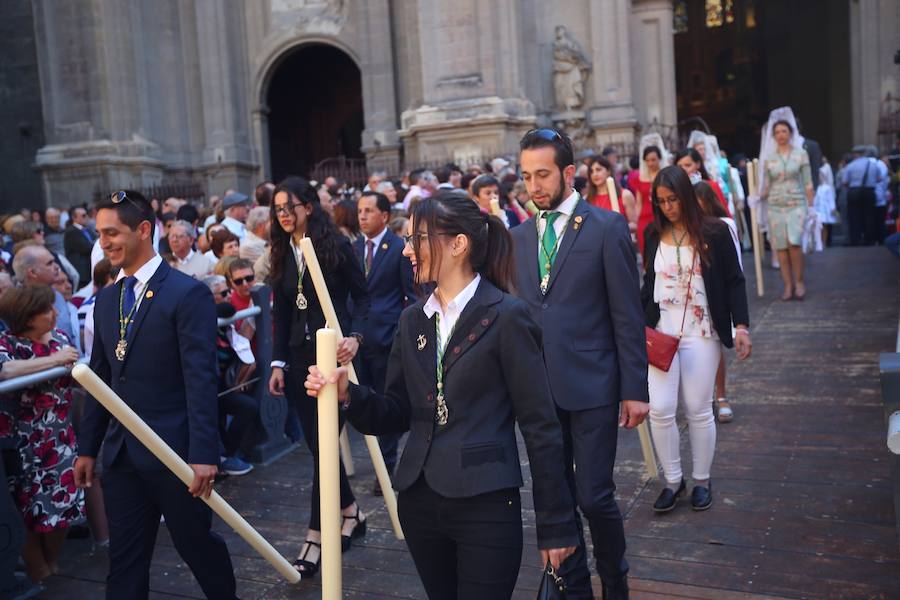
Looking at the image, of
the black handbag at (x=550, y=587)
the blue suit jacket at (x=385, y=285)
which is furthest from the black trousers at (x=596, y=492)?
the blue suit jacket at (x=385, y=285)

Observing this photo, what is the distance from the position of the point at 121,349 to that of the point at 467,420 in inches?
68.4

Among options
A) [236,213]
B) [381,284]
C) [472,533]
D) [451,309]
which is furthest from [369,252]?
[236,213]

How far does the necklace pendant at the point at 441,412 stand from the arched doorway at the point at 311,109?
23.5 meters

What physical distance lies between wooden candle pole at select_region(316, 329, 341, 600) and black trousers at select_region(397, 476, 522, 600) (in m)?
0.48

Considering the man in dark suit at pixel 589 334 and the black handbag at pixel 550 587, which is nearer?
the black handbag at pixel 550 587

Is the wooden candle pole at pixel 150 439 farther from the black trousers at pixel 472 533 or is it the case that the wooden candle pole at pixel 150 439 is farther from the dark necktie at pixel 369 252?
the dark necktie at pixel 369 252

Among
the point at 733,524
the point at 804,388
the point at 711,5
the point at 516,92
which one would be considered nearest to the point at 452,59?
the point at 516,92

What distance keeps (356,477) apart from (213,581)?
2.71m

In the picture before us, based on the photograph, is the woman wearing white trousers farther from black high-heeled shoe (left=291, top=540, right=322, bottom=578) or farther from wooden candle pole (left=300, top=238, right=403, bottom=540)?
black high-heeled shoe (left=291, top=540, right=322, bottom=578)

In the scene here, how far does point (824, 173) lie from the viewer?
1529 cm

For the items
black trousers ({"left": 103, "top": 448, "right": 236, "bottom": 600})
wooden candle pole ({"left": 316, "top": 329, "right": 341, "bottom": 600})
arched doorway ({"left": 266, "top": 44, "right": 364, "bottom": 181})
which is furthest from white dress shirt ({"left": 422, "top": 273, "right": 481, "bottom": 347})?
arched doorway ({"left": 266, "top": 44, "right": 364, "bottom": 181})

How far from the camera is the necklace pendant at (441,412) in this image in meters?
2.96

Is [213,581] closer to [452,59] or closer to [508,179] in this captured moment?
[508,179]

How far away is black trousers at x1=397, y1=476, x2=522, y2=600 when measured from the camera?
9.39ft
